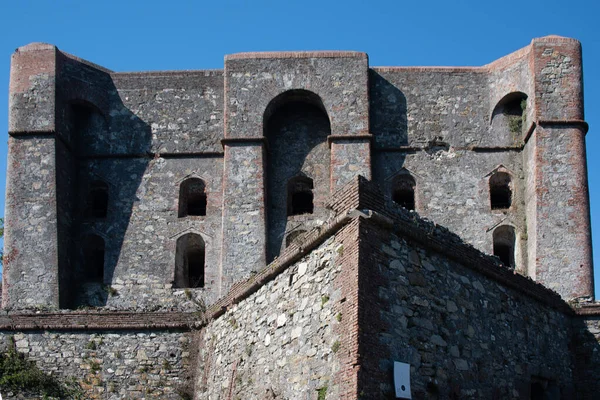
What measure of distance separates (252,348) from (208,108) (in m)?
14.3

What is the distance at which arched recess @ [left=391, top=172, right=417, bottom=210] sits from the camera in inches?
1193

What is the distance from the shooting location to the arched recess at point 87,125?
30.8 metres

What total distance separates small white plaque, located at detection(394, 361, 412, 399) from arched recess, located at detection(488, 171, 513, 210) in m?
16.2

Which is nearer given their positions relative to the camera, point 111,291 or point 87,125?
point 111,291

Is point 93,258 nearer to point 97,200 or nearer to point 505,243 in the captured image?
point 97,200

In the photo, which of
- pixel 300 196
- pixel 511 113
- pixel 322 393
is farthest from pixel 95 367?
pixel 511 113

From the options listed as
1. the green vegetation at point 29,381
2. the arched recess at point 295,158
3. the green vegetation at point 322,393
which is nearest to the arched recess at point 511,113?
the arched recess at point 295,158

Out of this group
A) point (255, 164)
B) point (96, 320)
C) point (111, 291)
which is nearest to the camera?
point (96, 320)

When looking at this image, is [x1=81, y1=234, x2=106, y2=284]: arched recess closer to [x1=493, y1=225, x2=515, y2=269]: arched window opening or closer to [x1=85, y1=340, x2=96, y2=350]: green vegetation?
[x1=85, y1=340, x2=96, y2=350]: green vegetation

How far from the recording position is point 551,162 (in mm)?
28562

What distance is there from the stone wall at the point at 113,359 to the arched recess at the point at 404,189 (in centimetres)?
1094

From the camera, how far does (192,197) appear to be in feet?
102

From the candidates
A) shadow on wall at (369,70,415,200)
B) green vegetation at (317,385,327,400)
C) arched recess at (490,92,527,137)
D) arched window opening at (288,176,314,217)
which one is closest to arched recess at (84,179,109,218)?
arched window opening at (288,176,314,217)

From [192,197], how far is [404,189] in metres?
6.54
